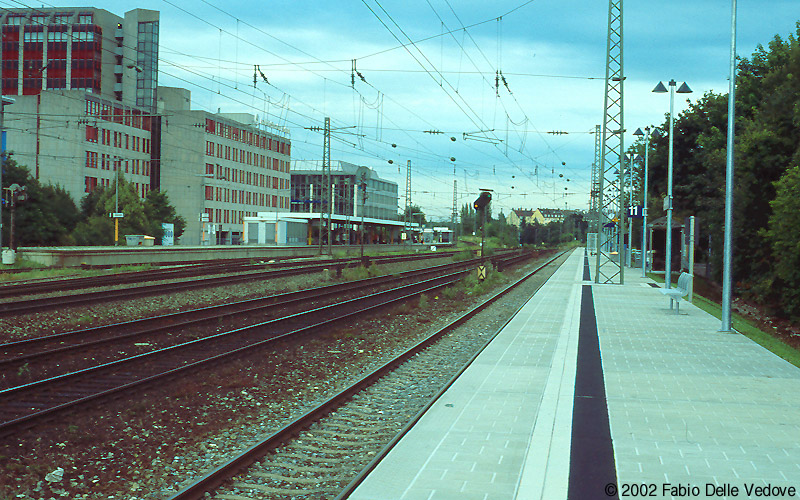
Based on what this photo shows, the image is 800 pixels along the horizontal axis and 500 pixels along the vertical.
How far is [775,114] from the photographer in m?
25.6

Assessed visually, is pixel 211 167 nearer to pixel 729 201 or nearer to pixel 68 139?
pixel 68 139

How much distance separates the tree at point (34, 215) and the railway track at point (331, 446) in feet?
156

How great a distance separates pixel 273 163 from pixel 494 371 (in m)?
98.5

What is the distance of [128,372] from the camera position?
35.1 feet

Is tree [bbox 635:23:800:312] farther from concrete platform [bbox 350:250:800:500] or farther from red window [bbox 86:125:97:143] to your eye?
red window [bbox 86:125:97:143]

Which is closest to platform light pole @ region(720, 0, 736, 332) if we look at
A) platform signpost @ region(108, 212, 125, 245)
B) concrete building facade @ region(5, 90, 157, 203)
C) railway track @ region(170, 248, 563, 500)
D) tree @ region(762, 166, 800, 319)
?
tree @ region(762, 166, 800, 319)

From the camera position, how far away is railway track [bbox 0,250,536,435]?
27.5ft

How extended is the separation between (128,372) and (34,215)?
49.0 metres

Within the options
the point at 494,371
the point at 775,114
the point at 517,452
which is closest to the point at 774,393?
the point at 494,371

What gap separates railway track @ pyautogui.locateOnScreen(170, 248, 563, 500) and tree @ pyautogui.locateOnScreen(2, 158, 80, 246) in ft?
156

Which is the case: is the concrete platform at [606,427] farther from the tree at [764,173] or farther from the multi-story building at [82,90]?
the multi-story building at [82,90]

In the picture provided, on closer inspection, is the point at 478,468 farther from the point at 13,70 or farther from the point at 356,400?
the point at 13,70

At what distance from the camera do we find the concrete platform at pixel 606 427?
563 centimetres

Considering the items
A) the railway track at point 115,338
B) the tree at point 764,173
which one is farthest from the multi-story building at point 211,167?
the railway track at point 115,338
